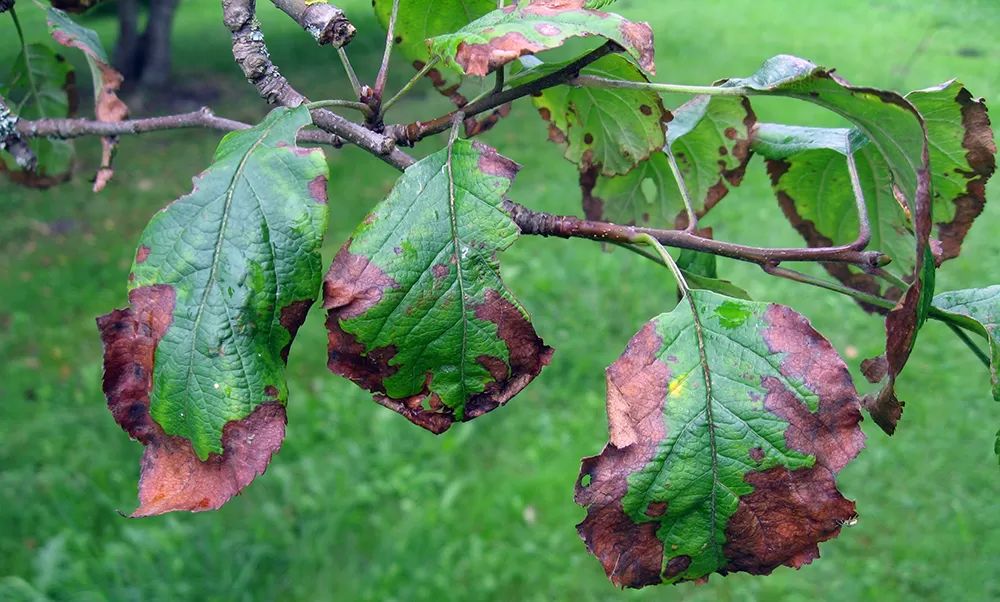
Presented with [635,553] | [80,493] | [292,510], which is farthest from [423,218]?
[80,493]

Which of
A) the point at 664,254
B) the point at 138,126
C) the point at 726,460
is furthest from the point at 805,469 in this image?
the point at 138,126

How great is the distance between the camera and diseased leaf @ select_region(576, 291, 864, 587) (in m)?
0.72

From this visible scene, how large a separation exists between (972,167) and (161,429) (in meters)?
0.91

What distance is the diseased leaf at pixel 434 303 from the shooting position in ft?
2.37

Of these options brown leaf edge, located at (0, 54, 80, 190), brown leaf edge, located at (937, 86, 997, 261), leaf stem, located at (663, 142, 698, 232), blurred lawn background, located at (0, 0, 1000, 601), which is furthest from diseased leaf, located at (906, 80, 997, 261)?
blurred lawn background, located at (0, 0, 1000, 601)

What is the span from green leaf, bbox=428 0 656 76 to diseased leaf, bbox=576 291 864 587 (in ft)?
0.90

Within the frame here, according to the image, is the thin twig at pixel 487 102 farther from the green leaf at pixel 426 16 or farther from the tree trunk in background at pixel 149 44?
the tree trunk in background at pixel 149 44

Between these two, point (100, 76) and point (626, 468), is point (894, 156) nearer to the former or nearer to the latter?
point (626, 468)

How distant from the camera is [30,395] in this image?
3.63 m

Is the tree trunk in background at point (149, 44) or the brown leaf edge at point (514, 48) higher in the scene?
the brown leaf edge at point (514, 48)

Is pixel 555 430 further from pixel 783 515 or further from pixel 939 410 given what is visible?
pixel 783 515

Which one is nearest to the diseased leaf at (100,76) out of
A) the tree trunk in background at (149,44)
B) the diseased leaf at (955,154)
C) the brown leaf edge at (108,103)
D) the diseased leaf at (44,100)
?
the brown leaf edge at (108,103)

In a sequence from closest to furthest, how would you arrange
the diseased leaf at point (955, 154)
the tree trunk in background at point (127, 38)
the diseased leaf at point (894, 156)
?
the diseased leaf at point (894, 156), the diseased leaf at point (955, 154), the tree trunk in background at point (127, 38)

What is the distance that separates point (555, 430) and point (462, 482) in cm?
54
